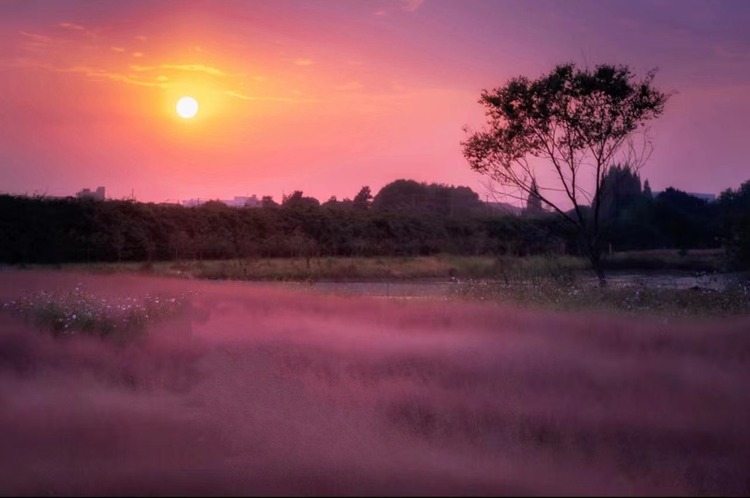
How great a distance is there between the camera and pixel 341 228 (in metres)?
38.8

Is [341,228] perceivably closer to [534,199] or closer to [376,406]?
[534,199]

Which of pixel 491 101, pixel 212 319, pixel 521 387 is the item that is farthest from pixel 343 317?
pixel 491 101

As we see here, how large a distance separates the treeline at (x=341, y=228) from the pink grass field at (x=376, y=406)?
520cm

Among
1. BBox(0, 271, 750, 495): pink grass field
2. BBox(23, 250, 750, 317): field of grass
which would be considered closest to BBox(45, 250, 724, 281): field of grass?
BBox(23, 250, 750, 317): field of grass

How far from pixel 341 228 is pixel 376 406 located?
3154 cm

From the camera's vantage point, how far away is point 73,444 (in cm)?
685

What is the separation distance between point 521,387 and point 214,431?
9.92 ft

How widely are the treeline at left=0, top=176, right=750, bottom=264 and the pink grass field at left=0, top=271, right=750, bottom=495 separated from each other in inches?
205

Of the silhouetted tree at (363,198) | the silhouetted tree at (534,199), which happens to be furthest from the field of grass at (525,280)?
the silhouetted tree at (363,198)

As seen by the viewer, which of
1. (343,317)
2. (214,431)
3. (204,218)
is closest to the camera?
Result: (214,431)

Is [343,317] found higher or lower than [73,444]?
higher

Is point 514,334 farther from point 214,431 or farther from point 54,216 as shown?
point 54,216

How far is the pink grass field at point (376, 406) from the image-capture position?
243 inches

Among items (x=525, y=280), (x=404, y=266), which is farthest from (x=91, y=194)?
(x=404, y=266)
